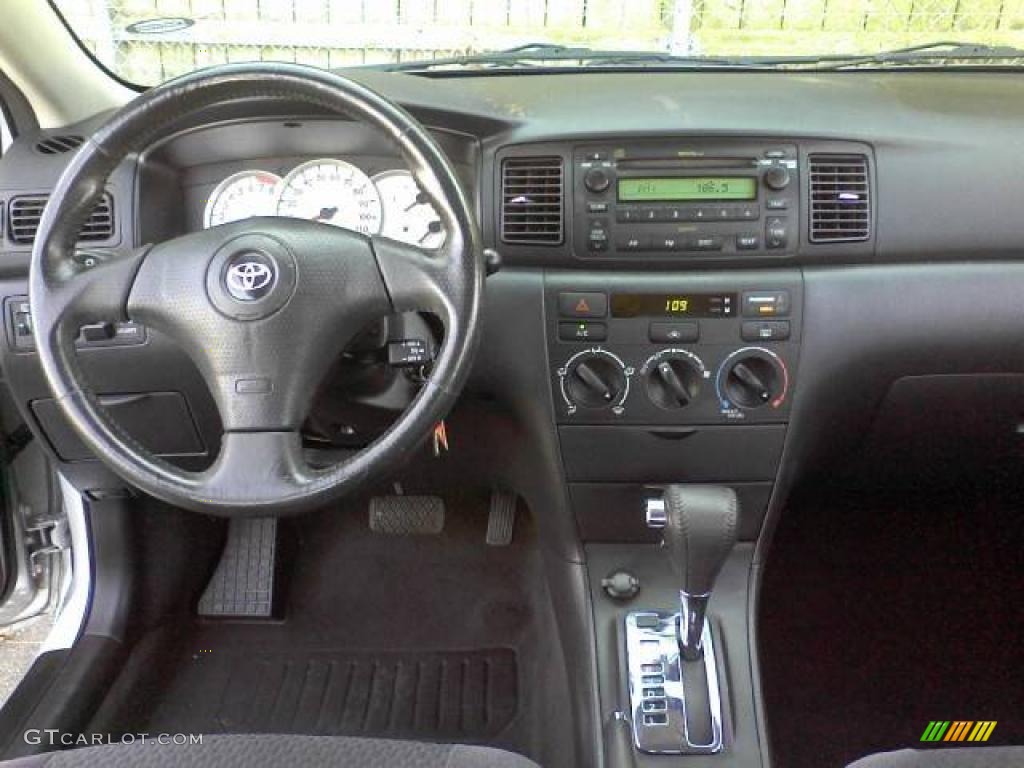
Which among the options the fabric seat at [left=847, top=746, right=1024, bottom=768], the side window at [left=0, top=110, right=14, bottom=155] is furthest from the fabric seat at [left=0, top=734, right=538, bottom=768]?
the side window at [left=0, top=110, right=14, bottom=155]

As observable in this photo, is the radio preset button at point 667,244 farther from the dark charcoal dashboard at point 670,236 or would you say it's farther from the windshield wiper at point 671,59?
the windshield wiper at point 671,59

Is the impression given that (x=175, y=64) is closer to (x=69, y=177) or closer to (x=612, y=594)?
(x=69, y=177)

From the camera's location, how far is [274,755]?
1092 mm

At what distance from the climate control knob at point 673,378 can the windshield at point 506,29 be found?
0.59m

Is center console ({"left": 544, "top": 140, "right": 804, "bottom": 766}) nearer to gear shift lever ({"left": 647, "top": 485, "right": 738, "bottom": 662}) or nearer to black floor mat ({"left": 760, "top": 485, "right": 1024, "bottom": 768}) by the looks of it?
gear shift lever ({"left": 647, "top": 485, "right": 738, "bottom": 662})

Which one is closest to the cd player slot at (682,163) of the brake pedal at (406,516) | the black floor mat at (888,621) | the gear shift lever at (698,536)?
the gear shift lever at (698,536)

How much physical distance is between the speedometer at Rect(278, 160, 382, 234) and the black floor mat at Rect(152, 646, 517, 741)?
1019 millimetres

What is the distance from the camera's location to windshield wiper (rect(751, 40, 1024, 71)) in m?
1.79

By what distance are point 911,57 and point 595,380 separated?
2.91 ft

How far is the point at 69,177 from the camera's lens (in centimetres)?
120

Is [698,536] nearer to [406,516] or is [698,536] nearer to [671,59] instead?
[671,59]

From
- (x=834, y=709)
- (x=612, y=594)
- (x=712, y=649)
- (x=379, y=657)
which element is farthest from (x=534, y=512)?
(x=834, y=709)

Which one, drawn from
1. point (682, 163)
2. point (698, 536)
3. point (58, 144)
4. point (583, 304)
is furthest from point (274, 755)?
point (58, 144)

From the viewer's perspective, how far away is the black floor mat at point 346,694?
77.4 inches
